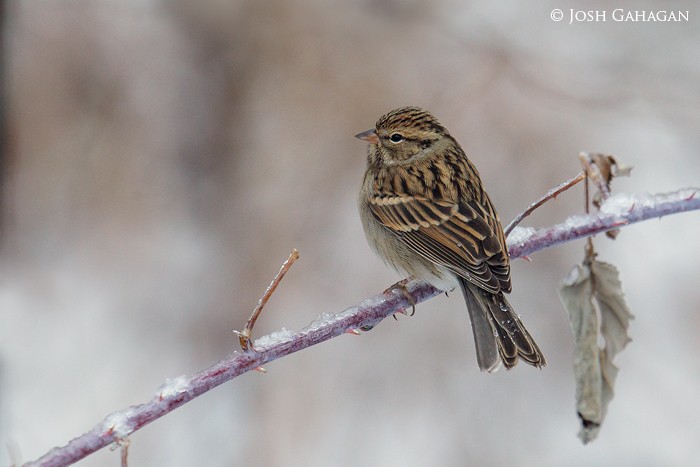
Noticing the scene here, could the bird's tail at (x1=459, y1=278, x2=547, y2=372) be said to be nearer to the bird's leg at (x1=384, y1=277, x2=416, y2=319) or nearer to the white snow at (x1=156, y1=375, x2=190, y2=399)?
the bird's leg at (x1=384, y1=277, x2=416, y2=319)

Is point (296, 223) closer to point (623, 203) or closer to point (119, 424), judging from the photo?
point (623, 203)

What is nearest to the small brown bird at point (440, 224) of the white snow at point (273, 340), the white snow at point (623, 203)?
the white snow at point (623, 203)

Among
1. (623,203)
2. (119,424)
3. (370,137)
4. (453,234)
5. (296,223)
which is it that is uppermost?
(296,223)

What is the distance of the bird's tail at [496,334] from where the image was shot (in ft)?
8.67

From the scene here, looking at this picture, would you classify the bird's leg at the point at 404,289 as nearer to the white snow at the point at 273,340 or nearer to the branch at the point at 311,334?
the branch at the point at 311,334

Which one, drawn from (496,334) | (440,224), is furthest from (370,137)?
(496,334)

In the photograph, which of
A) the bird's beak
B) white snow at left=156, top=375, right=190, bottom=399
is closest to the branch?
white snow at left=156, top=375, right=190, bottom=399

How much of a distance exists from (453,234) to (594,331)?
80cm

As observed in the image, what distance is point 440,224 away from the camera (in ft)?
10.2

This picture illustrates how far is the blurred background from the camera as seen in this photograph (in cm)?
437

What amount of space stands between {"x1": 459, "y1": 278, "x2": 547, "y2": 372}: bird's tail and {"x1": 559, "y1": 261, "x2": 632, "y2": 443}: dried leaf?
0.25 m

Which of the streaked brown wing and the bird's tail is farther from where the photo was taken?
the streaked brown wing

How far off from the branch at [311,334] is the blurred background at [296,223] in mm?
1618

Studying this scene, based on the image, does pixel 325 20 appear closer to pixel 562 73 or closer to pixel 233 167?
pixel 233 167
